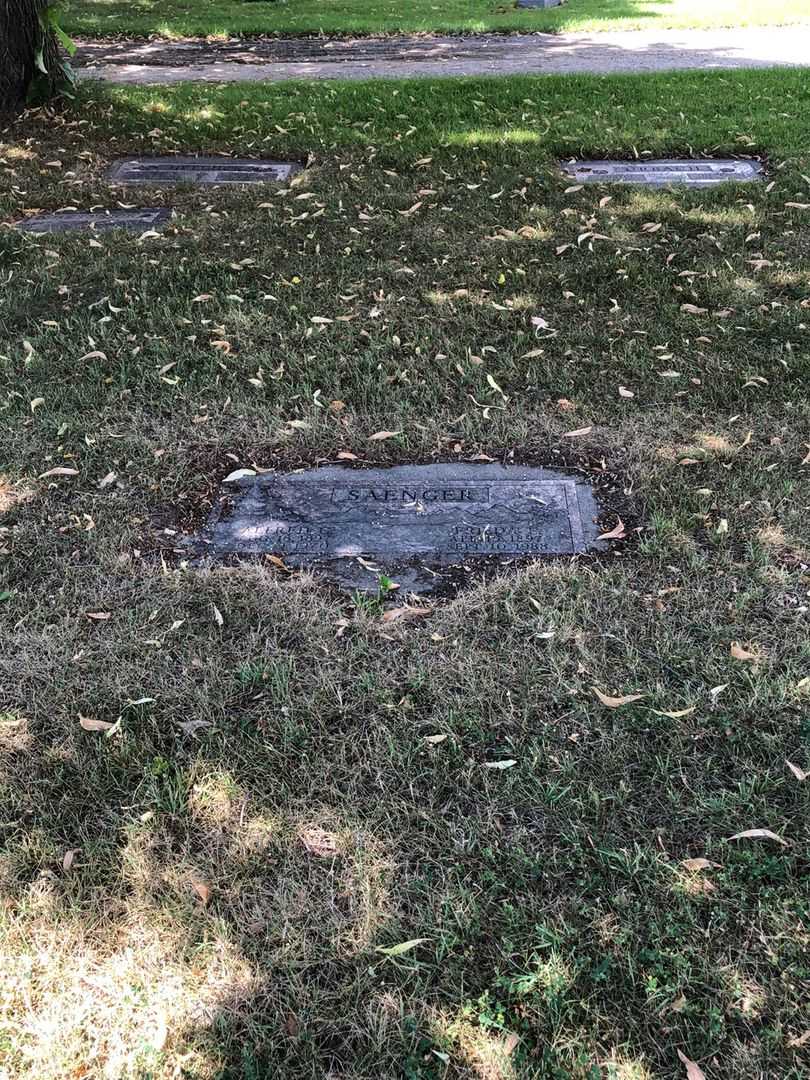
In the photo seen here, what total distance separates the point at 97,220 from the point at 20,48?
329cm

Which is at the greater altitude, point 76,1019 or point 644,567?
point 644,567

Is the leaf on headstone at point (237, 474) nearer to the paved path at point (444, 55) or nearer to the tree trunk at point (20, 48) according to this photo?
the tree trunk at point (20, 48)

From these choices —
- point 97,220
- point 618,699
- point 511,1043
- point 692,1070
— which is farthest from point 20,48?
point 692,1070

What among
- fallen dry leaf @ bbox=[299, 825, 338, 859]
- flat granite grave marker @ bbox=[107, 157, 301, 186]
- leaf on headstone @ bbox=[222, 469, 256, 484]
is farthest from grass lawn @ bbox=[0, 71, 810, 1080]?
flat granite grave marker @ bbox=[107, 157, 301, 186]

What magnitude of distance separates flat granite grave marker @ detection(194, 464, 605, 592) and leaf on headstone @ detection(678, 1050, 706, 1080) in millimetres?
1518

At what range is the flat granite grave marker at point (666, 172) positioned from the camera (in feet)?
20.3

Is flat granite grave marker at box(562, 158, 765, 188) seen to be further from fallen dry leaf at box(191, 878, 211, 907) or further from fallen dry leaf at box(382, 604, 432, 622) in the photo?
fallen dry leaf at box(191, 878, 211, 907)

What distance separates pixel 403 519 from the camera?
123 inches

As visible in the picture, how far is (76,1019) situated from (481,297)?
13.0ft

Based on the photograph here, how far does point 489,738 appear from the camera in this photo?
2.32 metres

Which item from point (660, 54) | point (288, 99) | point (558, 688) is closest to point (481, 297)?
Result: point (558, 688)

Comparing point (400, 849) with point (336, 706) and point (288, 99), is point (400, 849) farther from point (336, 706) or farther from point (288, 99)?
point (288, 99)

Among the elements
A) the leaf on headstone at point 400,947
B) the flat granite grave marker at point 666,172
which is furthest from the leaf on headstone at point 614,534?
the flat granite grave marker at point 666,172

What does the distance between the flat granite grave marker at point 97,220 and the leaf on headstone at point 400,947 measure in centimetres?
515
